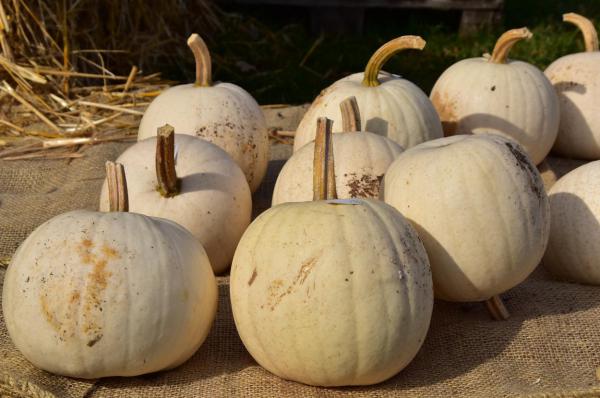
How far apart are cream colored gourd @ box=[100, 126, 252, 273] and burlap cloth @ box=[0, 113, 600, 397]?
0.18 meters

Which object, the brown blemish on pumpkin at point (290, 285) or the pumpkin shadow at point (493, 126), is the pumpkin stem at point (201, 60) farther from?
the brown blemish on pumpkin at point (290, 285)

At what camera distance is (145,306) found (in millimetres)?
2352

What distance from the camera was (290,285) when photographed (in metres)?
2.29

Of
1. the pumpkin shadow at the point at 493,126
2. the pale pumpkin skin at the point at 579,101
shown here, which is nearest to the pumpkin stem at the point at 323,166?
the pumpkin shadow at the point at 493,126

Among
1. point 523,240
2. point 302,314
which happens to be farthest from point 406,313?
point 523,240

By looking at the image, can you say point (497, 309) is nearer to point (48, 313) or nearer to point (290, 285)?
point (290, 285)

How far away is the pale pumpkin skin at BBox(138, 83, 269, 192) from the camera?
357 centimetres

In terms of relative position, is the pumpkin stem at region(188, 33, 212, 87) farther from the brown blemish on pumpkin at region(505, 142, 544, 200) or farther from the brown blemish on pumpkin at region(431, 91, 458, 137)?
the brown blemish on pumpkin at region(505, 142, 544, 200)

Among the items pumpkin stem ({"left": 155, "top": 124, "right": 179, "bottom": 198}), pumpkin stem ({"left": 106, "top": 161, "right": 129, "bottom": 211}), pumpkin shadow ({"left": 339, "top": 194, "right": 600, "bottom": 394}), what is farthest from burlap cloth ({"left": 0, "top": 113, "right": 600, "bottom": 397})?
pumpkin stem ({"left": 106, "top": 161, "right": 129, "bottom": 211})

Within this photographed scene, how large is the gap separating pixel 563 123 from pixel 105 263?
2.72 metres

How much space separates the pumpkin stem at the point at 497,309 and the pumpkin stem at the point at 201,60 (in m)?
1.59

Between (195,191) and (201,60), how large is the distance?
2.89ft

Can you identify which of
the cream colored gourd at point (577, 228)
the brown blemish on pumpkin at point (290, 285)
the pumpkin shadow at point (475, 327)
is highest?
the brown blemish on pumpkin at point (290, 285)

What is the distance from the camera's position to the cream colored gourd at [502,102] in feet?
12.8
